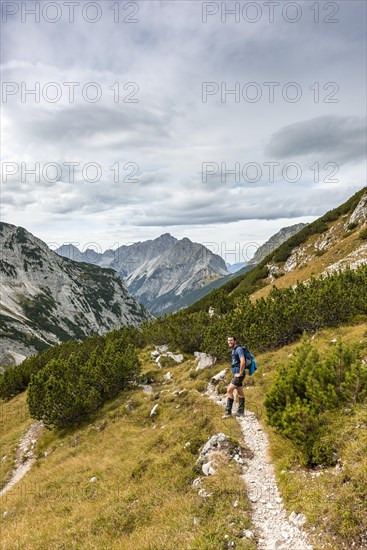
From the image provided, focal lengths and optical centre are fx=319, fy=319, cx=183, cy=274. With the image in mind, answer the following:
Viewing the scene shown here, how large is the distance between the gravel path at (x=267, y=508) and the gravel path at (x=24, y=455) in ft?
58.8

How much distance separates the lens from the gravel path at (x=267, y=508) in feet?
23.5

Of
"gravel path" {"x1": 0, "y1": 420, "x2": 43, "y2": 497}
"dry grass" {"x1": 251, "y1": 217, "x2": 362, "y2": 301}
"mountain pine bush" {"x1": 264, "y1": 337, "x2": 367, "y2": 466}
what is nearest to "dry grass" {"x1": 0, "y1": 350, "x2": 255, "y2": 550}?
"gravel path" {"x1": 0, "y1": 420, "x2": 43, "y2": 497}

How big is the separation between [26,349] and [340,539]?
13954cm

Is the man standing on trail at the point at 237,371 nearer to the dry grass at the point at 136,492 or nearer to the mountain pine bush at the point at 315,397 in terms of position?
the dry grass at the point at 136,492

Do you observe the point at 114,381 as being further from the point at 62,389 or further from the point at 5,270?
the point at 5,270

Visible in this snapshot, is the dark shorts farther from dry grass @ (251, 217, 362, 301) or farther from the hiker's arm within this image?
dry grass @ (251, 217, 362, 301)

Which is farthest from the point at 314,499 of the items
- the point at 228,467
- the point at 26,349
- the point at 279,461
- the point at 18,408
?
the point at 26,349

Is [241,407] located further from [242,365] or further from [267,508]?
[267,508]

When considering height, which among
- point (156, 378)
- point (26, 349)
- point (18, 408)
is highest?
point (156, 378)

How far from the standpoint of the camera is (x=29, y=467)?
23.4m

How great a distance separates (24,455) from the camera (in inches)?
1016

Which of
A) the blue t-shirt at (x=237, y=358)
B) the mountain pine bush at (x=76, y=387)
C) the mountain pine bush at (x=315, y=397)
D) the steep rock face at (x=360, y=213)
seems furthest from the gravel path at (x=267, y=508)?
the steep rock face at (x=360, y=213)

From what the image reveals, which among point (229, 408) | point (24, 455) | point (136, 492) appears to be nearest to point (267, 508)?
point (136, 492)

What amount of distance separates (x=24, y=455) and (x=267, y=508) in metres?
24.5
